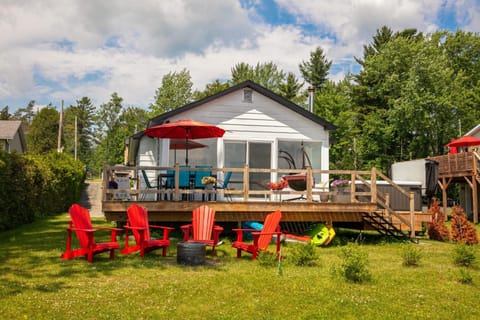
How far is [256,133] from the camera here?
531 inches

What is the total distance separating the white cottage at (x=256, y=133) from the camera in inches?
520

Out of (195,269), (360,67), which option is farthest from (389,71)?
(195,269)

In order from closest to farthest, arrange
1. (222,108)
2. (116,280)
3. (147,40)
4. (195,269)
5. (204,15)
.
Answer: (116,280) < (195,269) < (222,108) < (204,15) < (147,40)

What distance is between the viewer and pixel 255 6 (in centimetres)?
1560

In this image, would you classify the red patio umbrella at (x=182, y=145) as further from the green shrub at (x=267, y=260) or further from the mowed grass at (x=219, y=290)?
the green shrub at (x=267, y=260)

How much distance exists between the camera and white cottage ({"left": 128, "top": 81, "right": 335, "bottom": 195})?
13.2m

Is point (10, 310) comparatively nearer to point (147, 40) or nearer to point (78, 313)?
point (78, 313)

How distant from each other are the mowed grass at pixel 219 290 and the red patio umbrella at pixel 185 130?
10.9 feet

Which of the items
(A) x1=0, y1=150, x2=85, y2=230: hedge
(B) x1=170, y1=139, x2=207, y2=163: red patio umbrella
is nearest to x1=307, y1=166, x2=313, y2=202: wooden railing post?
(B) x1=170, y1=139, x2=207, y2=163: red patio umbrella

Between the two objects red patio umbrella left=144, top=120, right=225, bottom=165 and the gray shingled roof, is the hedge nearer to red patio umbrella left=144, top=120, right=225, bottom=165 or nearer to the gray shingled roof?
red patio umbrella left=144, top=120, right=225, bottom=165

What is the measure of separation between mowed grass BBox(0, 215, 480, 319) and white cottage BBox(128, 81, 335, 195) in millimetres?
4991

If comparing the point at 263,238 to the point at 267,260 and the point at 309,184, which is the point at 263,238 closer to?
the point at 267,260

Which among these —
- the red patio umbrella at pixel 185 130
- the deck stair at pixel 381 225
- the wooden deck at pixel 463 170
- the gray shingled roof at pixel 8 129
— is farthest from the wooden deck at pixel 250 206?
the gray shingled roof at pixel 8 129

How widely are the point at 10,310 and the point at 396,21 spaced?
40.6m
